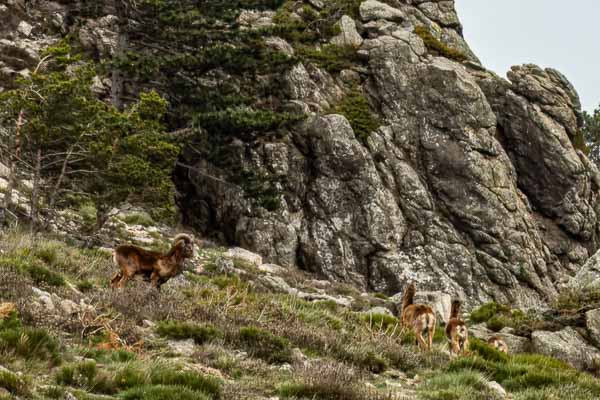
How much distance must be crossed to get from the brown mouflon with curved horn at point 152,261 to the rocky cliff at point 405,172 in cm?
1437

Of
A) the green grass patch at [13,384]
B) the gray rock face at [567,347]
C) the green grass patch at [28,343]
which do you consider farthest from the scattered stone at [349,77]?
the green grass patch at [13,384]

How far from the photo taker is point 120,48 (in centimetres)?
2719

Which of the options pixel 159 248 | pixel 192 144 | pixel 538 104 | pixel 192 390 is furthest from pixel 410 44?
pixel 192 390

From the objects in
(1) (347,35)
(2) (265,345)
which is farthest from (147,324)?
(1) (347,35)

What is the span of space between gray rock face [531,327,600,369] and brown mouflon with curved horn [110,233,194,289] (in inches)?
330

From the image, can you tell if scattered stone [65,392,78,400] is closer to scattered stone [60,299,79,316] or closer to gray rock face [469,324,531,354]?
scattered stone [60,299,79,316]

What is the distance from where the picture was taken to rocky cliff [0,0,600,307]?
88.4 feet

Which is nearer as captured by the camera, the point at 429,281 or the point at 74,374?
the point at 74,374

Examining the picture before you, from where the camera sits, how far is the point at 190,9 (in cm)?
2767

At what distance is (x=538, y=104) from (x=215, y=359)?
29.6 metres

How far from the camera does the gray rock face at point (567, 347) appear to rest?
562 inches

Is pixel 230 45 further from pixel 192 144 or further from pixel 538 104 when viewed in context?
pixel 538 104

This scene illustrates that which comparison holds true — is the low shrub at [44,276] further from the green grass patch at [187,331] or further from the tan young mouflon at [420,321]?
the tan young mouflon at [420,321]

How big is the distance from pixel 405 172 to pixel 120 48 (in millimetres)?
12816
